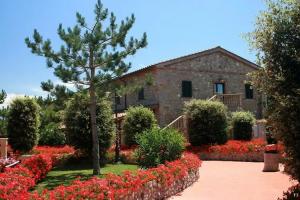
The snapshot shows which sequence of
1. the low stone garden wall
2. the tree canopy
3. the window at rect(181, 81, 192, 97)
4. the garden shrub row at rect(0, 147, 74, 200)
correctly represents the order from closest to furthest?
the tree canopy, the garden shrub row at rect(0, 147, 74, 200), the low stone garden wall, the window at rect(181, 81, 192, 97)

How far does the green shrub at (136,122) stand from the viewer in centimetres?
2322

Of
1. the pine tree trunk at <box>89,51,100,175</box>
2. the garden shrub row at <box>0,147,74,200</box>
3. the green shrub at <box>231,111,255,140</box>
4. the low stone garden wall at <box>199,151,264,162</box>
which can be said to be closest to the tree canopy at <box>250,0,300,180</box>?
the garden shrub row at <box>0,147,74,200</box>

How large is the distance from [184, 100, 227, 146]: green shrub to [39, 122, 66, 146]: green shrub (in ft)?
33.5

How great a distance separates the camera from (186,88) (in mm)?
28906

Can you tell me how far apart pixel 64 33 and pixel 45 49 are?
93cm

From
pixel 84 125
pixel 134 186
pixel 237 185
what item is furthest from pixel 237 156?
pixel 134 186

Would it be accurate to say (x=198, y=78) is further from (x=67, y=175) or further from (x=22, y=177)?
(x=22, y=177)

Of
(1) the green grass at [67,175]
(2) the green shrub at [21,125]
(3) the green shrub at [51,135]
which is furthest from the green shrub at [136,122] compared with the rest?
(3) the green shrub at [51,135]

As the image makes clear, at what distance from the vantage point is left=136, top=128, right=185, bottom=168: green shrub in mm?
15123

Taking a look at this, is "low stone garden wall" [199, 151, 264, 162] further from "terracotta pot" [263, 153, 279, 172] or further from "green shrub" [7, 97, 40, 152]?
"green shrub" [7, 97, 40, 152]

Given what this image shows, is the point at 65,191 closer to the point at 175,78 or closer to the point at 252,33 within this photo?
the point at 252,33

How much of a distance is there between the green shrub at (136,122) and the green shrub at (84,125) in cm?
392

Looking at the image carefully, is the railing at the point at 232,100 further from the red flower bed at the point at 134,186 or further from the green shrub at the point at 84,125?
the red flower bed at the point at 134,186

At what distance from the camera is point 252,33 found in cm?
806
